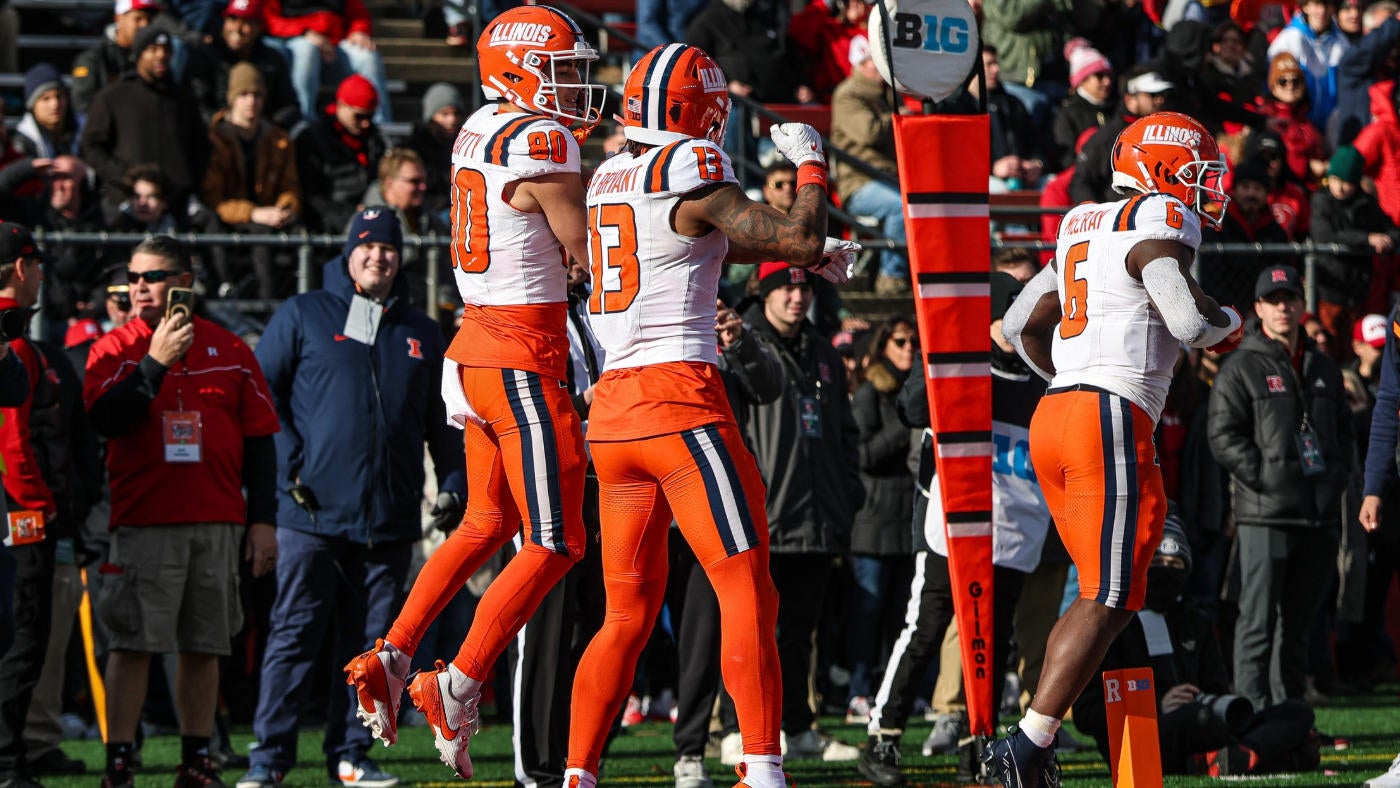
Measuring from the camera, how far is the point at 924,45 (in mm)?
7738

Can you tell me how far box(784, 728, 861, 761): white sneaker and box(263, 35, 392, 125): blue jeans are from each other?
21.7 ft

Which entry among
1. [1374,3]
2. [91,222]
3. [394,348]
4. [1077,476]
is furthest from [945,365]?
[1374,3]

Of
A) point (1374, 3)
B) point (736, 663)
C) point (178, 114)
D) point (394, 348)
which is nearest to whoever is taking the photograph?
point (736, 663)

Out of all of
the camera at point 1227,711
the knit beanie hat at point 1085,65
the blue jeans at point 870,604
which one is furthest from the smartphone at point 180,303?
the knit beanie hat at point 1085,65

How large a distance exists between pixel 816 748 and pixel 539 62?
3918 mm

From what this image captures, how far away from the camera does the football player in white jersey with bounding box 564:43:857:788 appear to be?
234 inches

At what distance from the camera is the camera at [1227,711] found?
26.9 ft

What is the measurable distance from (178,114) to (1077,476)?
25.1ft

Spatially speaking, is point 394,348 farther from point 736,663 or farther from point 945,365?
→ point 736,663

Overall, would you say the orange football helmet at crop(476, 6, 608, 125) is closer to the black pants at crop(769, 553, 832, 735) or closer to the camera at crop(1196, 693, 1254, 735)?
the black pants at crop(769, 553, 832, 735)

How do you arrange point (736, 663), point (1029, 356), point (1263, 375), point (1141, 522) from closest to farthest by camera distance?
1. point (736, 663)
2. point (1141, 522)
3. point (1029, 356)
4. point (1263, 375)

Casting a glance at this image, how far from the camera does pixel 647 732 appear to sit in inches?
428

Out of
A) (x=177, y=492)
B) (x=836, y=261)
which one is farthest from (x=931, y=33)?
(x=177, y=492)

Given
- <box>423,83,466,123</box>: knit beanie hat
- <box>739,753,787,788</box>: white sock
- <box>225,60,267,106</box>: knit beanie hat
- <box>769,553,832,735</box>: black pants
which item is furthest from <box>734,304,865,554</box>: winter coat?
<box>225,60,267,106</box>: knit beanie hat
